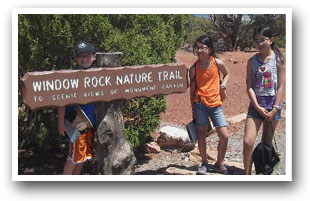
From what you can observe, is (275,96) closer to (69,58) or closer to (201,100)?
(201,100)

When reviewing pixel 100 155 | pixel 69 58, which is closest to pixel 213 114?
pixel 100 155

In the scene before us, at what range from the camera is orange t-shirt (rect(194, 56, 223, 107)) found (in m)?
3.98

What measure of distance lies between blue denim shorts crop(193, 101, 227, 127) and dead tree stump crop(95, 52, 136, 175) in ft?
2.89

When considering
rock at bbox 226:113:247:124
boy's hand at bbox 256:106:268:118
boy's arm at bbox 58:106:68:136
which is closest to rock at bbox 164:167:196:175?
boy's hand at bbox 256:106:268:118

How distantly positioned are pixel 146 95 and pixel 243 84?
24.9 feet

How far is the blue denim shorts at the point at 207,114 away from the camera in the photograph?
4.05 meters

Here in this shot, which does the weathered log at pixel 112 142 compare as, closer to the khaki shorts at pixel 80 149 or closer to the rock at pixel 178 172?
the khaki shorts at pixel 80 149

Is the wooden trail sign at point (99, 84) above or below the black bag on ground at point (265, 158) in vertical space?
above

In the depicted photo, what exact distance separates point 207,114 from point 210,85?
358 mm

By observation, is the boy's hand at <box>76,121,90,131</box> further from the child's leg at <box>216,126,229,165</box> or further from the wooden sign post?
the child's leg at <box>216,126,229,165</box>

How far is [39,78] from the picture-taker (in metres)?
3.26

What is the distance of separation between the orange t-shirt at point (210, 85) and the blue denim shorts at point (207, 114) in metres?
0.07

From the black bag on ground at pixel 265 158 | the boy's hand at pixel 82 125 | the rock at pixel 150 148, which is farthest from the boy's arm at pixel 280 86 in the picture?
the rock at pixel 150 148

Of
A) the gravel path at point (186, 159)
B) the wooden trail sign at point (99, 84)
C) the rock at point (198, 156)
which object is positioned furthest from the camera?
the rock at point (198, 156)
